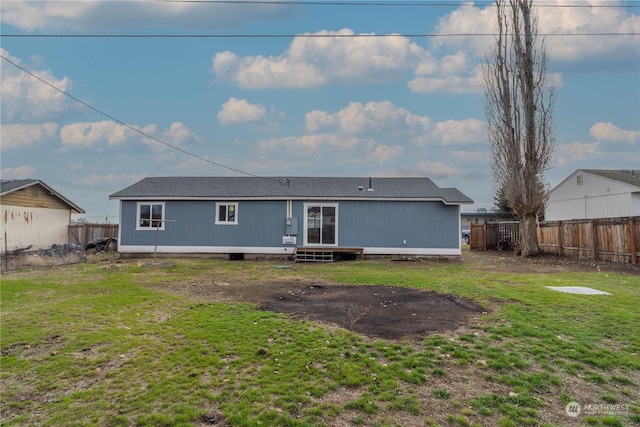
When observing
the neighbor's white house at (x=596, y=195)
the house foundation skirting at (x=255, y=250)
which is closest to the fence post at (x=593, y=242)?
the house foundation skirting at (x=255, y=250)

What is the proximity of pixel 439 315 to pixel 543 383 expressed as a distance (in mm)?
2375

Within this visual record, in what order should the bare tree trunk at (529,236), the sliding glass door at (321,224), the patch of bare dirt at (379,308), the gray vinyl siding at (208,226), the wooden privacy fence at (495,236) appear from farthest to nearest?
the wooden privacy fence at (495,236) → the bare tree trunk at (529,236) → the gray vinyl siding at (208,226) → the sliding glass door at (321,224) → the patch of bare dirt at (379,308)

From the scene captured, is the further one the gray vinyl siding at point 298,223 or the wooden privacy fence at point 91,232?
the wooden privacy fence at point 91,232

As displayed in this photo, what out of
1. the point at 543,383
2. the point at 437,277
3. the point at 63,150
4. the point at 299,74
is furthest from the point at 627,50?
the point at 63,150

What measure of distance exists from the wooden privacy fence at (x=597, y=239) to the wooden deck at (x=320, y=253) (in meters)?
8.92

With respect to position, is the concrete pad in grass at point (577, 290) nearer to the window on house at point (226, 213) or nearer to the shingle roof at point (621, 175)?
the window on house at point (226, 213)

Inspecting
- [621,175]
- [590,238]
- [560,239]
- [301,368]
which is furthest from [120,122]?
[621,175]

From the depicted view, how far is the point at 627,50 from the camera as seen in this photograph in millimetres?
13156

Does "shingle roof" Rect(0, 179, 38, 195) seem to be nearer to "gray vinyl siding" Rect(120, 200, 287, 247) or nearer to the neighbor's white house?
"gray vinyl siding" Rect(120, 200, 287, 247)

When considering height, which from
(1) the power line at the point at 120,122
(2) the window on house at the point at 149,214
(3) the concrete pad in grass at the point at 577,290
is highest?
(1) the power line at the point at 120,122

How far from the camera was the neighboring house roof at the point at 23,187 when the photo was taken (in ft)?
58.0

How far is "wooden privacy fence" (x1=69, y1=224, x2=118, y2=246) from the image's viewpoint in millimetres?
20781

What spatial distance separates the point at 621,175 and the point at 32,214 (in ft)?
110

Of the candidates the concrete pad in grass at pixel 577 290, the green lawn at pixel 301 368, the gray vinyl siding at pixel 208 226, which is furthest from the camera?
the gray vinyl siding at pixel 208 226
